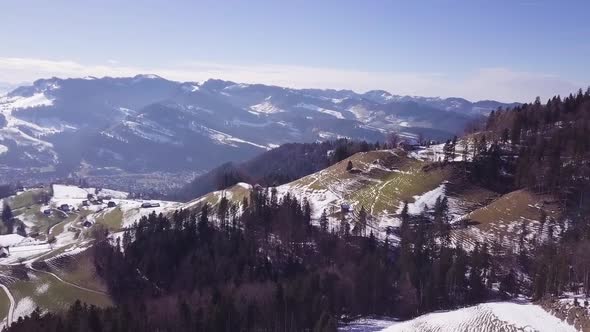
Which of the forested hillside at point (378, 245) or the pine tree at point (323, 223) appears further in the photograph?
the pine tree at point (323, 223)

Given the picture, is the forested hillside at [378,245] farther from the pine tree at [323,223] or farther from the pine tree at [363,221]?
the pine tree at [323,223]

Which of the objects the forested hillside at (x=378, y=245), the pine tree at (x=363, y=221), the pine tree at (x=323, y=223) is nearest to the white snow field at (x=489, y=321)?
the forested hillside at (x=378, y=245)

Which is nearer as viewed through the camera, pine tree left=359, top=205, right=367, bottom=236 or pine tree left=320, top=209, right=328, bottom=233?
pine tree left=359, top=205, right=367, bottom=236

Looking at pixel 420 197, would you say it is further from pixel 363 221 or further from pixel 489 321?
pixel 489 321

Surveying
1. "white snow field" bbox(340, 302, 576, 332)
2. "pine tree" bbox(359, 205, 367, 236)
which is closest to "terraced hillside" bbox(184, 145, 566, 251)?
"pine tree" bbox(359, 205, 367, 236)

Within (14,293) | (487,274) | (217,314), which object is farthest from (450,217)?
(14,293)

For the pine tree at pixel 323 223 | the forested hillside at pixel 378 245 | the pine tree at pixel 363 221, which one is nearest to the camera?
the forested hillside at pixel 378 245

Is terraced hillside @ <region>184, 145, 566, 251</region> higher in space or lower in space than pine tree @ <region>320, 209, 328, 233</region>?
higher

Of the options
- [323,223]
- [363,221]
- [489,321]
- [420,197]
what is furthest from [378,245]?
[489,321]

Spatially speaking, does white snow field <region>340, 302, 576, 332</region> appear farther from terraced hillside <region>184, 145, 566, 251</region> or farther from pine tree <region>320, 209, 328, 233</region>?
pine tree <region>320, 209, 328, 233</region>
